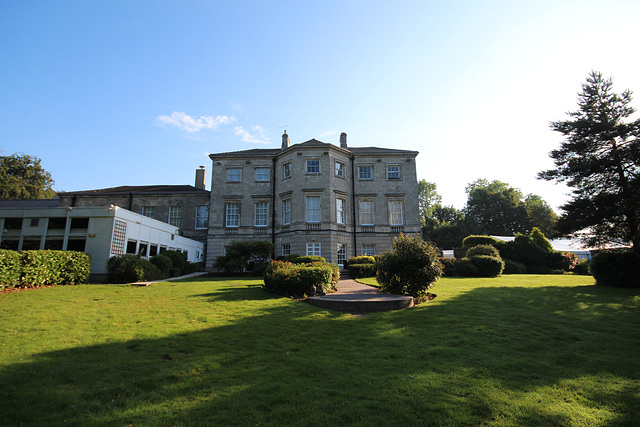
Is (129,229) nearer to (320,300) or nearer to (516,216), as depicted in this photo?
(320,300)

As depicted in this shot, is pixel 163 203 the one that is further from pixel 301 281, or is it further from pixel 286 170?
pixel 301 281

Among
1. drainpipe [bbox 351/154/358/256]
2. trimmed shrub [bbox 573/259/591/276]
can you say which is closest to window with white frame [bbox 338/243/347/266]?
drainpipe [bbox 351/154/358/256]

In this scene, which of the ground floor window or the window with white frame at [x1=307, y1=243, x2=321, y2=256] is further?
the ground floor window

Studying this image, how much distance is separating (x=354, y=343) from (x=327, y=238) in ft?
69.5

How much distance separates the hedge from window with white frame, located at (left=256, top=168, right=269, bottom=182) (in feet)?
55.4

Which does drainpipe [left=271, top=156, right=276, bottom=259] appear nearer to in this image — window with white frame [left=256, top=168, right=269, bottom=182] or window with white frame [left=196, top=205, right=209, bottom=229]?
window with white frame [left=256, top=168, right=269, bottom=182]

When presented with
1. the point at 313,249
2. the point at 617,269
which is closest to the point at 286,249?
the point at 313,249

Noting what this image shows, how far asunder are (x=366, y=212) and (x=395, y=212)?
Result: 8.87 ft

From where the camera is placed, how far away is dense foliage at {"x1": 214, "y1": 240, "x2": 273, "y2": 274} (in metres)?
22.2

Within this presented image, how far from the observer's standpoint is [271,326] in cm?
718

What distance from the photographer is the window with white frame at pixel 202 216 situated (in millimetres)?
32281

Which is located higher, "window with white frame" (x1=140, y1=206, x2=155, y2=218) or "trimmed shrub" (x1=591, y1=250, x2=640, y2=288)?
"window with white frame" (x1=140, y1=206, x2=155, y2=218)

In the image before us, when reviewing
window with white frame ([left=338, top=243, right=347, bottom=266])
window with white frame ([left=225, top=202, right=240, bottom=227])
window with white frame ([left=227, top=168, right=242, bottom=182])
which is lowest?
window with white frame ([left=338, top=243, right=347, bottom=266])

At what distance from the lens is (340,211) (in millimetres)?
29203
